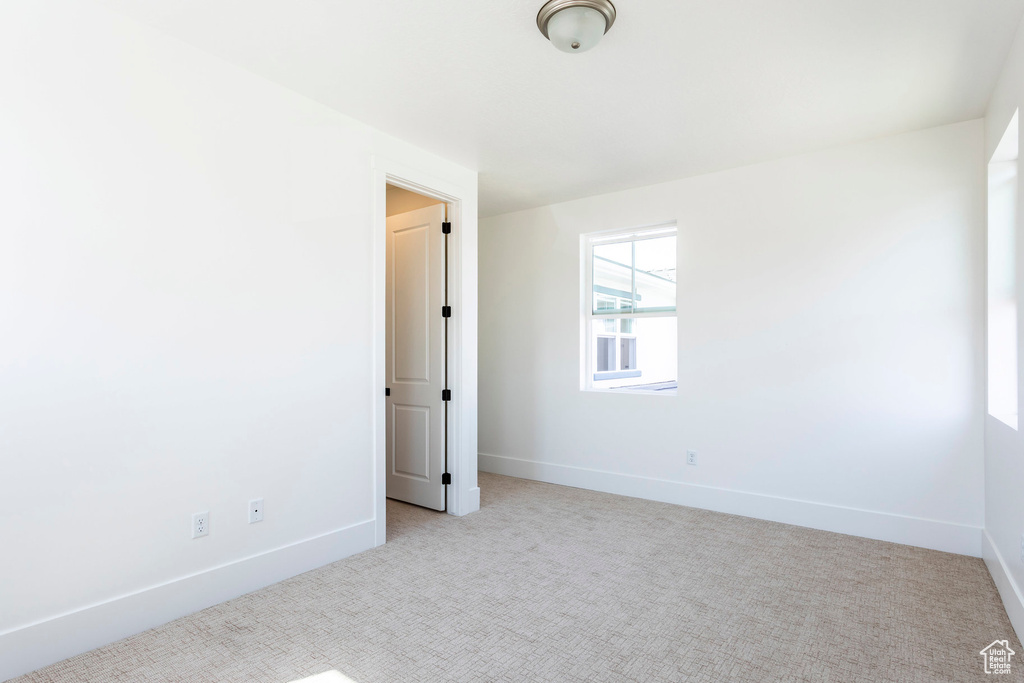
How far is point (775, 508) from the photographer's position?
375 centimetres

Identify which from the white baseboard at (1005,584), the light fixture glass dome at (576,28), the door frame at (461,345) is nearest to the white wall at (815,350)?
the white baseboard at (1005,584)

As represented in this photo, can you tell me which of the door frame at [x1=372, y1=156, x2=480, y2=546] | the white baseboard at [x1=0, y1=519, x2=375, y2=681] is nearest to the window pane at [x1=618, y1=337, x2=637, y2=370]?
the door frame at [x1=372, y1=156, x2=480, y2=546]

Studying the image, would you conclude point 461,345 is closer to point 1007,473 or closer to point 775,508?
point 775,508

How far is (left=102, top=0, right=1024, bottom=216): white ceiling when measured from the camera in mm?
2162

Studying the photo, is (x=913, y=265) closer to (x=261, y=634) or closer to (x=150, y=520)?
(x=261, y=634)

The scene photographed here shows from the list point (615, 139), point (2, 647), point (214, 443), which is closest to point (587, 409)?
point (615, 139)

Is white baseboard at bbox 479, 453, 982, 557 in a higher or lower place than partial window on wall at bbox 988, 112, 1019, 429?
lower

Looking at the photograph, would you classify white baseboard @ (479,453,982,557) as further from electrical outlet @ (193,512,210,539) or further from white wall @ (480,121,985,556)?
electrical outlet @ (193,512,210,539)

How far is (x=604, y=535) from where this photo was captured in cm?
346

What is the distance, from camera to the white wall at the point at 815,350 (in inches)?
125

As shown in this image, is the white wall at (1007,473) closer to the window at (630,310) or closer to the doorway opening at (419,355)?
the window at (630,310)

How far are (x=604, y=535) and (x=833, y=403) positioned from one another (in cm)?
174

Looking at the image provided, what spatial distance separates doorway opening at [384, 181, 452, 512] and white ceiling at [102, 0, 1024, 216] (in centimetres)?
80

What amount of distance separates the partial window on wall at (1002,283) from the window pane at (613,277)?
2333 millimetres
